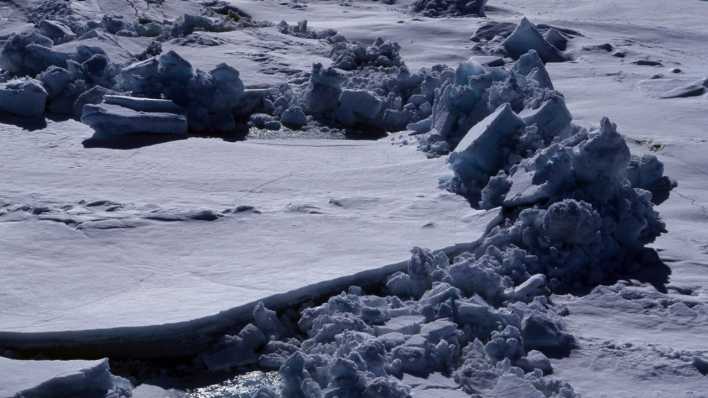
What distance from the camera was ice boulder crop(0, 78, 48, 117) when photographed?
6.25 metres

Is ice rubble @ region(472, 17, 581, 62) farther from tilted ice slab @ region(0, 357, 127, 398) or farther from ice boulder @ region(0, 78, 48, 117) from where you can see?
tilted ice slab @ region(0, 357, 127, 398)

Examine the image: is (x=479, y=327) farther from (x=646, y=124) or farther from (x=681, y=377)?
(x=646, y=124)

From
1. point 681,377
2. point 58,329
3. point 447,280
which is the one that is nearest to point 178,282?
point 58,329

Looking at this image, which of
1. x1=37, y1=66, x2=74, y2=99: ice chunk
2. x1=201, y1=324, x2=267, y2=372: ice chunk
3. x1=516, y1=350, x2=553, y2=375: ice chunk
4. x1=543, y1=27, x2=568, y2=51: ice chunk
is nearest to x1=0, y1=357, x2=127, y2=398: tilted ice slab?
x1=201, y1=324, x2=267, y2=372: ice chunk

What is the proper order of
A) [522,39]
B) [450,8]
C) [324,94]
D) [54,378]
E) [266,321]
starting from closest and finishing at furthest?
[54,378] < [266,321] < [324,94] < [522,39] < [450,8]

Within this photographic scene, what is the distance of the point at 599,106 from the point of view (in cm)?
637

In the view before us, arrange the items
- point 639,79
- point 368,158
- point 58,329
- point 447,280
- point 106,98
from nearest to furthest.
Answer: point 58,329 → point 447,280 → point 368,158 → point 106,98 → point 639,79

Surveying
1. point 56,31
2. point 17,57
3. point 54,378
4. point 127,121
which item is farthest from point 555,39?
point 54,378

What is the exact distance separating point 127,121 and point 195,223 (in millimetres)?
1668

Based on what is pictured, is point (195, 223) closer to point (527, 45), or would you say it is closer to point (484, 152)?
point (484, 152)

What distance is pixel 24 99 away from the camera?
6.25m

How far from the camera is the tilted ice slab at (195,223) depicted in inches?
146

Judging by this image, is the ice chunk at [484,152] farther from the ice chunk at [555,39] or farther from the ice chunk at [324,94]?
the ice chunk at [555,39]

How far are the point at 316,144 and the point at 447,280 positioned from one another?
239 centimetres
